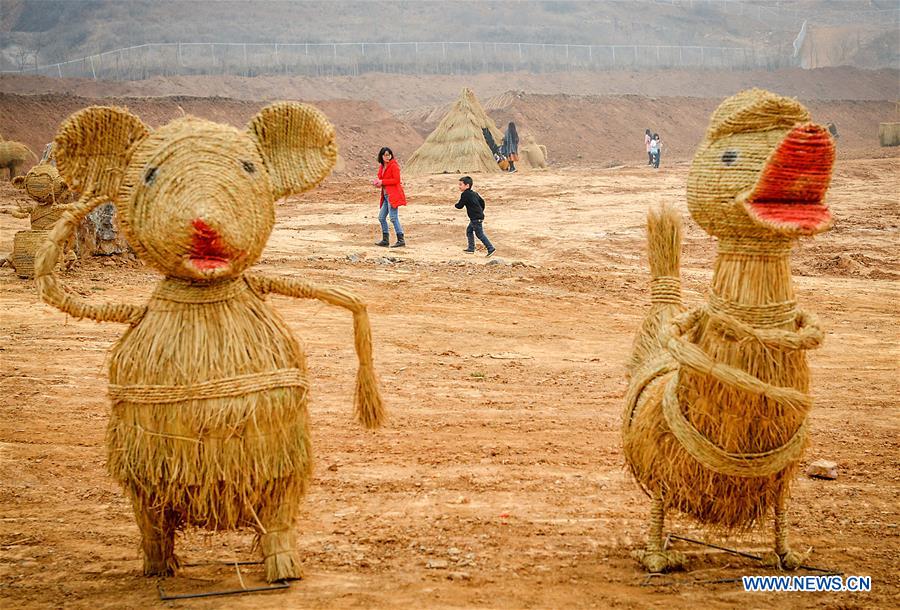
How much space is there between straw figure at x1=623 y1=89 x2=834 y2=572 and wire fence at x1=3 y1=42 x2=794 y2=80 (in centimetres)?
4805

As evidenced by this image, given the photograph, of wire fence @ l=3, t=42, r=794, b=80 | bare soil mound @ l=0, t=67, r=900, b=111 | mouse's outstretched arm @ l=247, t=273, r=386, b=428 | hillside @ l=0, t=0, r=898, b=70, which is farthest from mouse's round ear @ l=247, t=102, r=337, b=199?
hillside @ l=0, t=0, r=898, b=70

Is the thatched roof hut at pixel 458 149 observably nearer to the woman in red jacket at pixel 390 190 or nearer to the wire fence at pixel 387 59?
the woman in red jacket at pixel 390 190

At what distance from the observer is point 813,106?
51.0 meters

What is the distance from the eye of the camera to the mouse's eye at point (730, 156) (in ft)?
15.2

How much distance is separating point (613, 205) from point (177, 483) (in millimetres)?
17369

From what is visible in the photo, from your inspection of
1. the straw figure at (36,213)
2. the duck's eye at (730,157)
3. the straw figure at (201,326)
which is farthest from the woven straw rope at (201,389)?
the straw figure at (36,213)

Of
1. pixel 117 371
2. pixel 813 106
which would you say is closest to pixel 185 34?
pixel 813 106

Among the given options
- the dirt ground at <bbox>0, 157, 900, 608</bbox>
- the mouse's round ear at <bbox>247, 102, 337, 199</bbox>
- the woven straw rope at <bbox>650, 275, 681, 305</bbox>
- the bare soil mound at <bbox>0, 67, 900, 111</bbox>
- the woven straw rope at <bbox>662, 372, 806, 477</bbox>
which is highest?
the bare soil mound at <bbox>0, 67, 900, 111</bbox>

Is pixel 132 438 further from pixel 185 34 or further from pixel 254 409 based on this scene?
pixel 185 34

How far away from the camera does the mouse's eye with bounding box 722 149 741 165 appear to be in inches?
182

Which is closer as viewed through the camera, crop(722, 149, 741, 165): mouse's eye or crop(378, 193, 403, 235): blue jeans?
crop(722, 149, 741, 165): mouse's eye

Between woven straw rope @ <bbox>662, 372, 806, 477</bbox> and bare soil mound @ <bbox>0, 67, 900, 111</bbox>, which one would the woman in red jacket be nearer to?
woven straw rope @ <bbox>662, 372, 806, 477</bbox>

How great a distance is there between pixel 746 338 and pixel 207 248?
2.42 m

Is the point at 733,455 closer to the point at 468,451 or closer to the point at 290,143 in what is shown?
the point at 290,143
